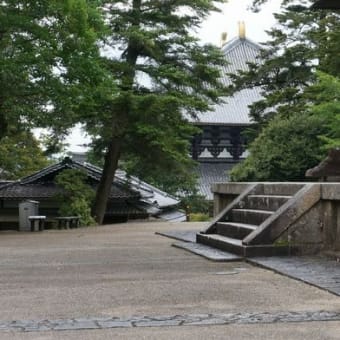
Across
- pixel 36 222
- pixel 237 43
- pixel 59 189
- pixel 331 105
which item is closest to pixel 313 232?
pixel 331 105

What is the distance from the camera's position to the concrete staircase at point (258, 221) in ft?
27.9

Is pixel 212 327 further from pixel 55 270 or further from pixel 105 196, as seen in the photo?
pixel 105 196

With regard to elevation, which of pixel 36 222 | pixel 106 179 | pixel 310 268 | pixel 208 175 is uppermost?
pixel 208 175

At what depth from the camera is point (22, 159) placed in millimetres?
35906

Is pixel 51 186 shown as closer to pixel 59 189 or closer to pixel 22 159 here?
pixel 59 189

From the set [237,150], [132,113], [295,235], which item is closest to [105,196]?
[132,113]

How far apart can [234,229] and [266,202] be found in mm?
679

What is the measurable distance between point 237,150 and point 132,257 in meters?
32.1

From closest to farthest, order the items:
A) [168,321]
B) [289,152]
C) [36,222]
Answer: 1. [168,321]
2. [289,152]
3. [36,222]

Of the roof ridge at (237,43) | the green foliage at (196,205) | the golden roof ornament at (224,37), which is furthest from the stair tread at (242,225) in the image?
the golden roof ornament at (224,37)

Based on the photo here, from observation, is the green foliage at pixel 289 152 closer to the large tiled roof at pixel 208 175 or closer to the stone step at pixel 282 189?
the stone step at pixel 282 189

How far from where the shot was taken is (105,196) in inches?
1057

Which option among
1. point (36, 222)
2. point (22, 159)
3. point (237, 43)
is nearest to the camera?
point (36, 222)

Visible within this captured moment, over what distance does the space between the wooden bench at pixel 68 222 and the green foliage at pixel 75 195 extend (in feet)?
1.31
